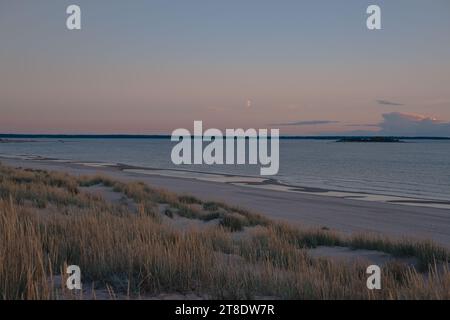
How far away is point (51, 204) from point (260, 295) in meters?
9.29

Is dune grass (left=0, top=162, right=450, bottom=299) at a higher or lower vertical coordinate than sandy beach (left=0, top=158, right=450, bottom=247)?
higher

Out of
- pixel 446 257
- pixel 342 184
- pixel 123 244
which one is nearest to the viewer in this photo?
pixel 123 244

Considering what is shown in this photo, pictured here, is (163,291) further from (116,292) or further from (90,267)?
(90,267)

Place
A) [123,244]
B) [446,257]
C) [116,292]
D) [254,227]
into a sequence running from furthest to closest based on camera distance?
1. [254,227]
2. [446,257]
3. [123,244]
4. [116,292]

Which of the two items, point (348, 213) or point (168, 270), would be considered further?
point (348, 213)

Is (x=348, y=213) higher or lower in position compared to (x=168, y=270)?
lower

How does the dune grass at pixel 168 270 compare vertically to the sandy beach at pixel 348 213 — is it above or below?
above

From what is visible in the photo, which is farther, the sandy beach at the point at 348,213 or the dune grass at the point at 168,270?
the sandy beach at the point at 348,213

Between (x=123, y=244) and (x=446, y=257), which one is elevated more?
(x=123, y=244)

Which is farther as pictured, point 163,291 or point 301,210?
point 301,210

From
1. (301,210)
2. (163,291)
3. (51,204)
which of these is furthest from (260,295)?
(301,210)

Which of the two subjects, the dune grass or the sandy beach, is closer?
the dune grass

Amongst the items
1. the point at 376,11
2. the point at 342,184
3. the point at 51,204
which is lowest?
the point at 342,184
